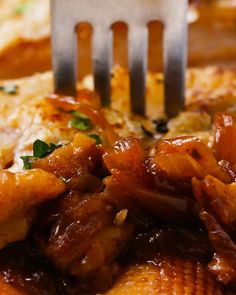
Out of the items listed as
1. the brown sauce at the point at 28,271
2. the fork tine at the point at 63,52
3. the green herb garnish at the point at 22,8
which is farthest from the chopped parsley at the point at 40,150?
the green herb garnish at the point at 22,8

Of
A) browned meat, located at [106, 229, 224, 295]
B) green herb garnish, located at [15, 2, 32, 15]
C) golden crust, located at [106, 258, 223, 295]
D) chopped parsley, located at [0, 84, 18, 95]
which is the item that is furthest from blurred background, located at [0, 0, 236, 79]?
golden crust, located at [106, 258, 223, 295]

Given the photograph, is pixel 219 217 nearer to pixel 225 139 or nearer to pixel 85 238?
pixel 225 139

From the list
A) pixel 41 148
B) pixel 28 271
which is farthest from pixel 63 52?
pixel 28 271

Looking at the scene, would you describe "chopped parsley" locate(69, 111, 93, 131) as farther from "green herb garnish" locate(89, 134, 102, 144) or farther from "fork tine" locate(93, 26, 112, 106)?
"fork tine" locate(93, 26, 112, 106)

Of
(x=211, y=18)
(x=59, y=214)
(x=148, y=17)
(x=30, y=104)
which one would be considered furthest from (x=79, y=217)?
(x=211, y=18)

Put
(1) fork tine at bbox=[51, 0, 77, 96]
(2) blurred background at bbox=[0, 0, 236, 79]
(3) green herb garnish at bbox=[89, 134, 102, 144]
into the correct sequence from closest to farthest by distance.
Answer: (3) green herb garnish at bbox=[89, 134, 102, 144], (1) fork tine at bbox=[51, 0, 77, 96], (2) blurred background at bbox=[0, 0, 236, 79]

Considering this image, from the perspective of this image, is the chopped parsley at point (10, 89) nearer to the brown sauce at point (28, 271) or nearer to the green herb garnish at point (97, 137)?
the green herb garnish at point (97, 137)
